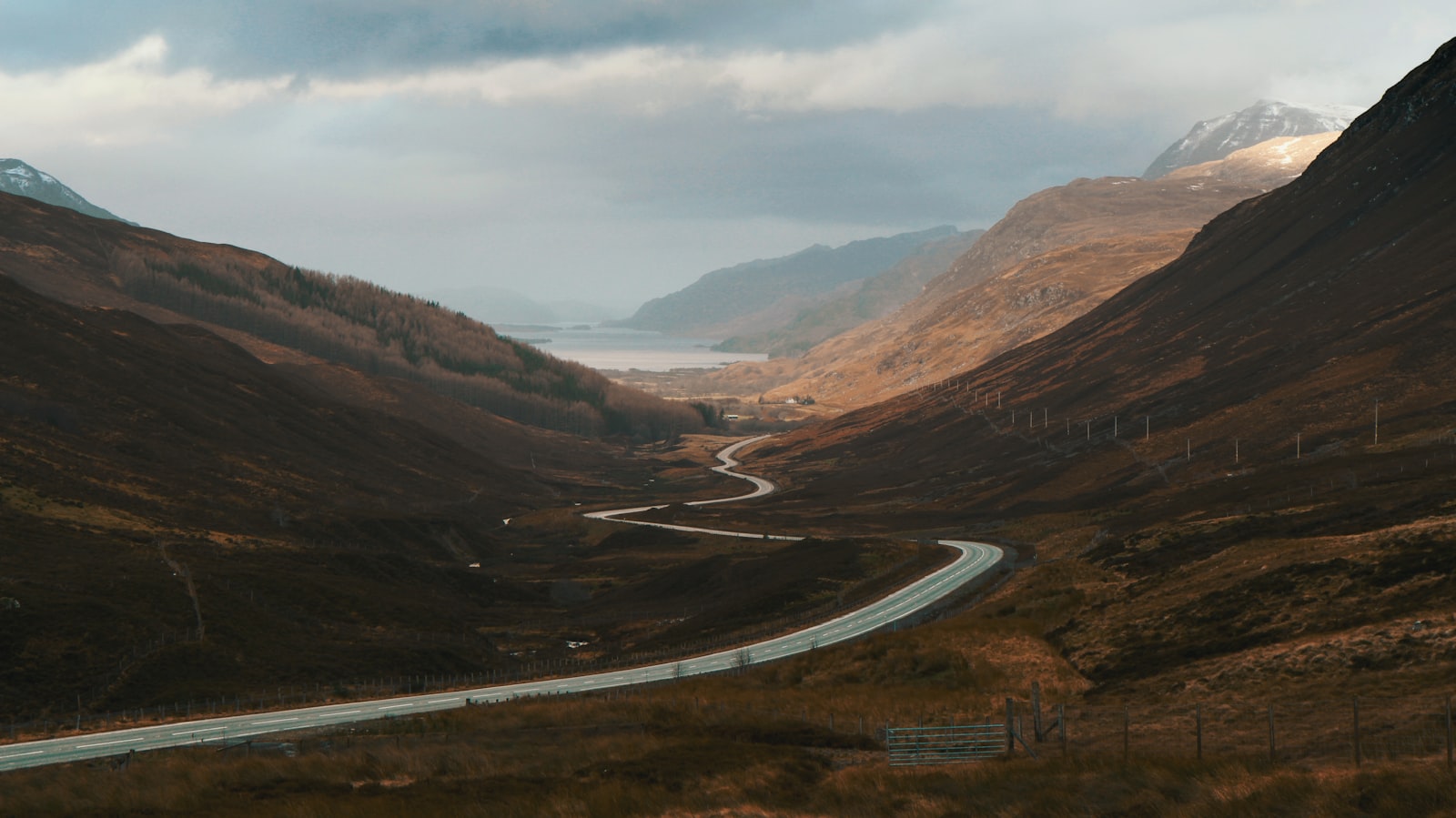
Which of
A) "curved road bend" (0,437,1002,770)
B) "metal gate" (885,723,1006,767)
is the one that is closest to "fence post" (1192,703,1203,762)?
"metal gate" (885,723,1006,767)

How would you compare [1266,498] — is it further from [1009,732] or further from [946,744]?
[946,744]

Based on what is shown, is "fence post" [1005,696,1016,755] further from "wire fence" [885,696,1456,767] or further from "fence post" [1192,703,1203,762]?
"fence post" [1192,703,1203,762]

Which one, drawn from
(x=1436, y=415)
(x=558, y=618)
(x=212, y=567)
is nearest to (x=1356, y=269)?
(x=1436, y=415)

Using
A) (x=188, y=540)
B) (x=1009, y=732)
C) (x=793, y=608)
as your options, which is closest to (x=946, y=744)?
(x=1009, y=732)

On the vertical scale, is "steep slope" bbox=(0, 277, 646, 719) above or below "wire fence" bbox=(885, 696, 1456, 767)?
below

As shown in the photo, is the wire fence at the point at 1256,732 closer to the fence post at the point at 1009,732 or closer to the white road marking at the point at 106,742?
the fence post at the point at 1009,732

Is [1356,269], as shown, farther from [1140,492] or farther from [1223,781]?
[1223,781]
